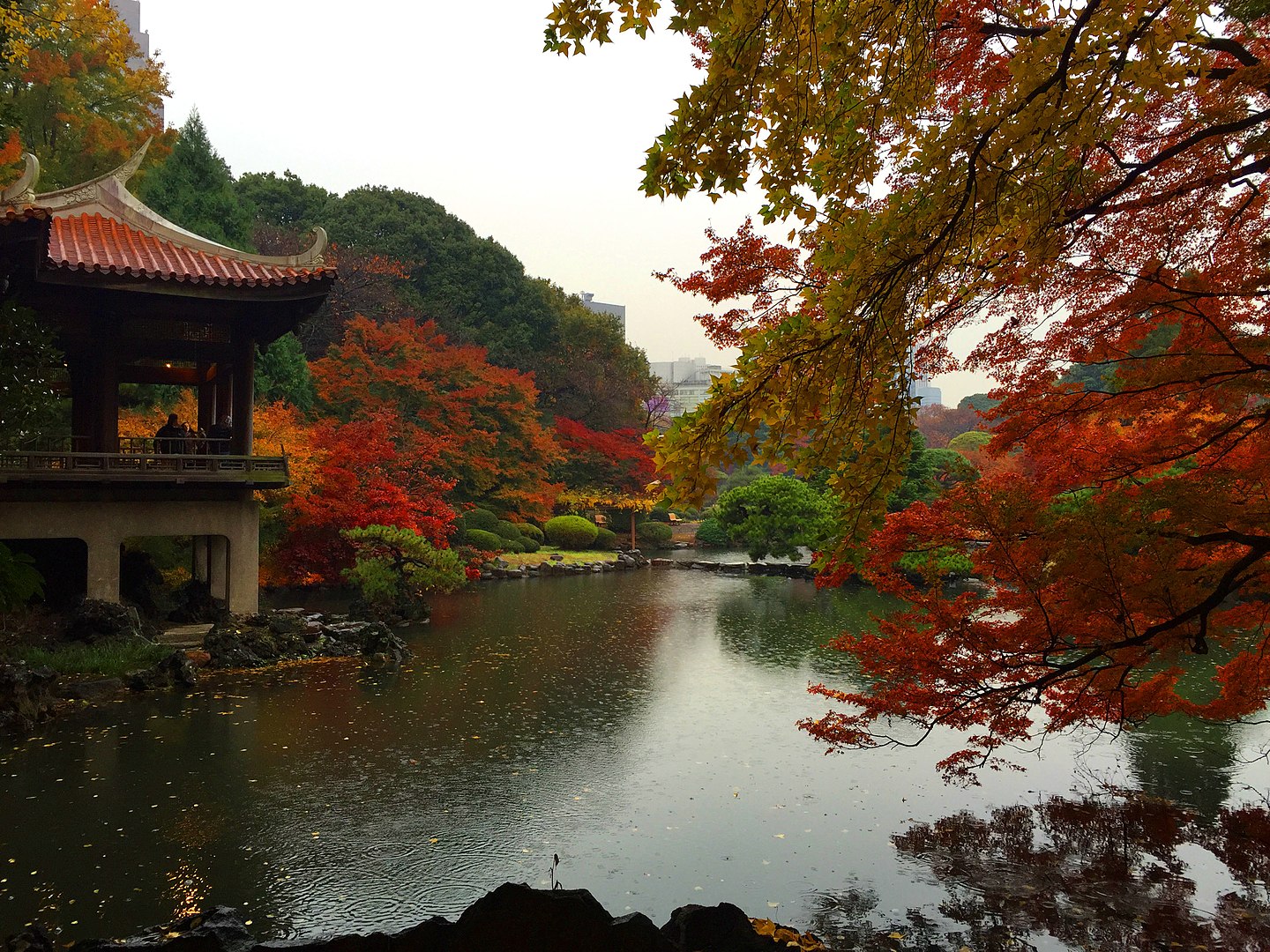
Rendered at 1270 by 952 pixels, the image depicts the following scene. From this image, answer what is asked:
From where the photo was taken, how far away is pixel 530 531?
2322cm

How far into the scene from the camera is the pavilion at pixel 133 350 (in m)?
9.20

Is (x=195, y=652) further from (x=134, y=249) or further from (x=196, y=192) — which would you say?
(x=196, y=192)

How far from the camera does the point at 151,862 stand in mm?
4836

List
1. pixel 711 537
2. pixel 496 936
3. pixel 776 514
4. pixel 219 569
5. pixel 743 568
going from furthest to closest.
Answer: pixel 711 537, pixel 743 568, pixel 776 514, pixel 219 569, pixel 496 936

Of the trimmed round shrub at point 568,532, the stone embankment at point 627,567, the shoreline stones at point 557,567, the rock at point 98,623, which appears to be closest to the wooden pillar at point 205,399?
the rock at point 98,623

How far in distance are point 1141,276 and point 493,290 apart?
91.5 ft

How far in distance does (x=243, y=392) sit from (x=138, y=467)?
160 centimetres

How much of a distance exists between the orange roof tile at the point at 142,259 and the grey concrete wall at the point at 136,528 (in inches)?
106

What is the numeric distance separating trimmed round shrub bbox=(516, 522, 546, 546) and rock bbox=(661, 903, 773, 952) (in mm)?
19382

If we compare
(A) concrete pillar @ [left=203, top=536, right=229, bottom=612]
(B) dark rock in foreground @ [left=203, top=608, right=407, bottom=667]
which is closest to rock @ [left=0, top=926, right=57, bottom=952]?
(B) dark rock in foreground @ [left=203, top=608, right=407, bottom=667]

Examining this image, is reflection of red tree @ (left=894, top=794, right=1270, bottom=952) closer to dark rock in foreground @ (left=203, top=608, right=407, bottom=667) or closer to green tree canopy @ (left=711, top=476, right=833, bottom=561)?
dark rock in foreground @ (left=203, top=608, right=407, bottom=667)

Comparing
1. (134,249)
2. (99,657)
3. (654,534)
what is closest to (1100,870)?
(99,657)

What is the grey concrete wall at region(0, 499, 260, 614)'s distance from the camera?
9258 millimetres

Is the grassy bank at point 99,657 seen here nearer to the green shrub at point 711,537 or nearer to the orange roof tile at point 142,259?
the orange roof tile at point 142,259
